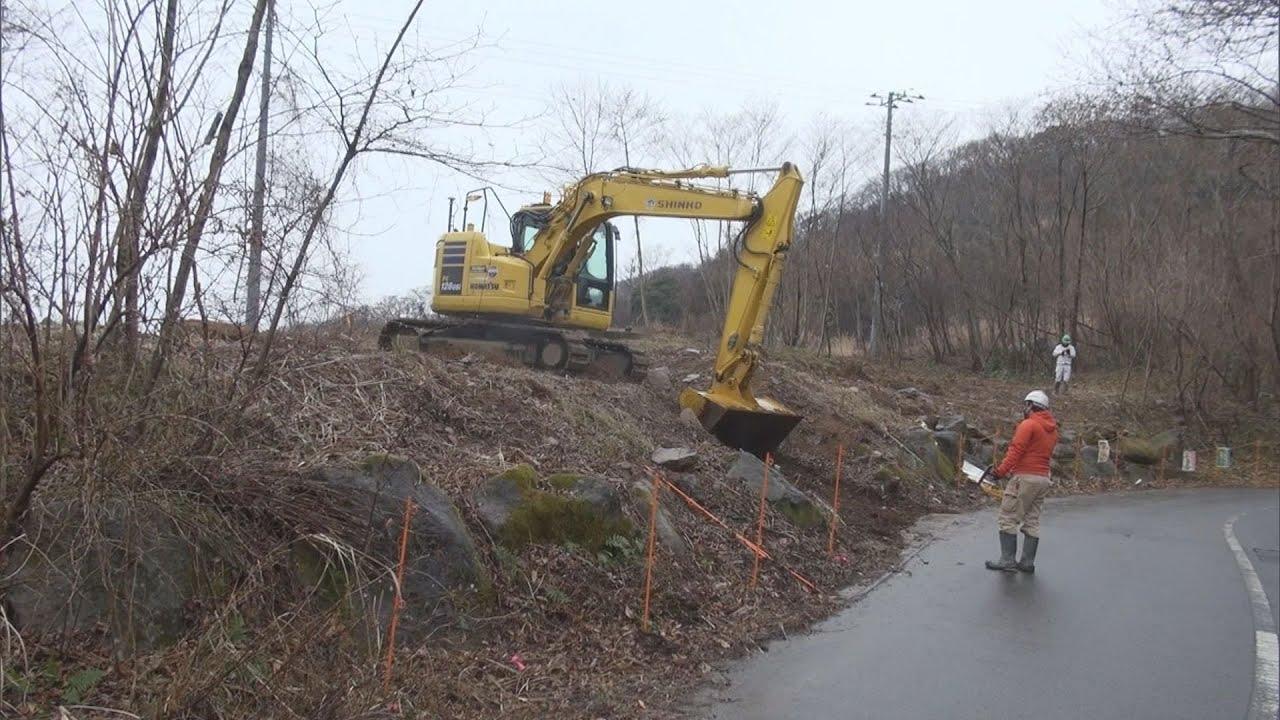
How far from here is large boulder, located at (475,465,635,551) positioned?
7.92 metres

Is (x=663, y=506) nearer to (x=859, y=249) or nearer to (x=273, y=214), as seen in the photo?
(x=273, y=214)

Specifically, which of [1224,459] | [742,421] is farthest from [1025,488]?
[1224,459]

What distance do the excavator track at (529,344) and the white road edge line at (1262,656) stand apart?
9487 millimetres

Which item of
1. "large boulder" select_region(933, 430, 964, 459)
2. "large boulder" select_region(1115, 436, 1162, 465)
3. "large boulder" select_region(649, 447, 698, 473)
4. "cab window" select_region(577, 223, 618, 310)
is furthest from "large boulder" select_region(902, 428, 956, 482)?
"large boulder" select_region(649, 447, 698, 473)

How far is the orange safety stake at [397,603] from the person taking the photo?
5601 mm

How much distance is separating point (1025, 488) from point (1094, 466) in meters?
12.9

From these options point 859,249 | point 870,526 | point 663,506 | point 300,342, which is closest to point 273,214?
point 300,342

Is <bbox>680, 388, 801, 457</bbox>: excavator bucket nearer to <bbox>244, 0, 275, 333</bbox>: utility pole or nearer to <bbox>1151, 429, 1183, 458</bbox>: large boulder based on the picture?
<bbox>244, 0, 275, 333</bbox>: utility pole

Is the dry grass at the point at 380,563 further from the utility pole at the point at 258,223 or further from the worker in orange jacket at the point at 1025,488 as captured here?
the worker in orange jacket at the point at 1025,488

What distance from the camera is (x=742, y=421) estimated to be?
14156 mm

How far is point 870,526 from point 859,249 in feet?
87.0

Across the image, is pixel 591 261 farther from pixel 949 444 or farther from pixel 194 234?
pixel 194 234

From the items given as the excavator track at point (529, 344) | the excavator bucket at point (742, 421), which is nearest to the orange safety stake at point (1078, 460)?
the excavator bucket at point (742, 421)

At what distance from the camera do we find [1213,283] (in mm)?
25547
